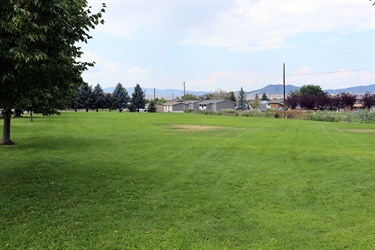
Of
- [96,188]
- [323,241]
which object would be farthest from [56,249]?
[323,241]

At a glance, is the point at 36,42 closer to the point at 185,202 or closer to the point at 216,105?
the point at 185,202

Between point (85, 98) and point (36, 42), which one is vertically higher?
point (85, 98)

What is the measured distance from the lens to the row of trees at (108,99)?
8444cm

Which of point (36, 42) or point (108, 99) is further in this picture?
point (108, 99)

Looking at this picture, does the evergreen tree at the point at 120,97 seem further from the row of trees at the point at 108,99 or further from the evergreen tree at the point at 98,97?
the evergreen tree at the point at 98,97

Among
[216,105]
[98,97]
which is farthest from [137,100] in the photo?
[216,105]

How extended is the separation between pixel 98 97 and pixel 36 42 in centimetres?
8800

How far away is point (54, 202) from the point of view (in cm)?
643

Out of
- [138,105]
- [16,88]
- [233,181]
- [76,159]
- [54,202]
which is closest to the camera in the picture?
[16,88]

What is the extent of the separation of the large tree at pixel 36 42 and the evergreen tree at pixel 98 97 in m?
83.9

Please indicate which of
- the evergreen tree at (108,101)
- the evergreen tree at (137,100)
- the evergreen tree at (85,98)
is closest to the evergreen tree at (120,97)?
the evergreen tree at (108,101)

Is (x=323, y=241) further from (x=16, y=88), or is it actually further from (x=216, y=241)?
(x=16, y=88)

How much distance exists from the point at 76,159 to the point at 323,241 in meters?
9.07

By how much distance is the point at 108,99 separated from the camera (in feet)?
309
